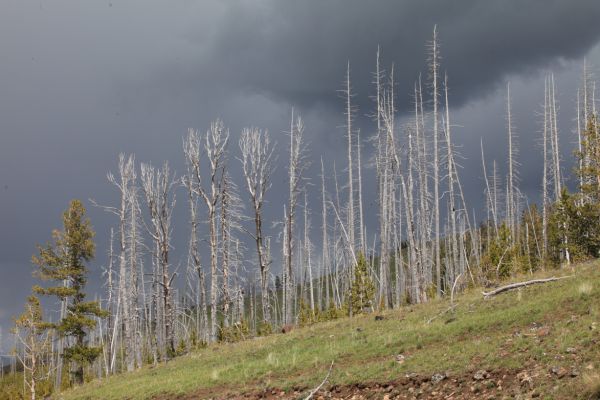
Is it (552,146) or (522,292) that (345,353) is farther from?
(552,146)

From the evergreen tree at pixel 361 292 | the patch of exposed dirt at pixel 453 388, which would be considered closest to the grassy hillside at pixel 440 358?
the patch of exposed dirt at pixel 453 388

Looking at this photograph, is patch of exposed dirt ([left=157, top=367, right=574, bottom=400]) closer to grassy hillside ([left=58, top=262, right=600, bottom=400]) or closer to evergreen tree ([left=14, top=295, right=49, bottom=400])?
grassy hillside ([left=58, top=262, right=600, bottom=400])

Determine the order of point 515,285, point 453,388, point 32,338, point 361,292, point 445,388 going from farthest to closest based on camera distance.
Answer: point 361,292 < point 32,338 < point 515,285 < point 445,388 < point 453,388

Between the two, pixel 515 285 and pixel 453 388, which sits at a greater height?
pixel 515 285

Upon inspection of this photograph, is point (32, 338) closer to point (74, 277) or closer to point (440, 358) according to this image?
point (74, 277)

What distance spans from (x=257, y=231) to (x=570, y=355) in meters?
24.0

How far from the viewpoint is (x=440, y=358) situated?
39.5 ft

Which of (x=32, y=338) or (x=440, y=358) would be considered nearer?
(x=440, y=358)

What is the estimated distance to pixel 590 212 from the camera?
96.5 feet

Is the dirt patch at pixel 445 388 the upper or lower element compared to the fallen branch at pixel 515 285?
lower

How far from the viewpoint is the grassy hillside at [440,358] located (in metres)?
9.30

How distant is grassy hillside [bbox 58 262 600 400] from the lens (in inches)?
366

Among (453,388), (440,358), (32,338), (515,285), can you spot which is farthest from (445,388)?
(32,338)

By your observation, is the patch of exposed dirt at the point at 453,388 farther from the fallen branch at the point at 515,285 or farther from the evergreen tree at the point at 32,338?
the evergreen tree at the point at 32,338
